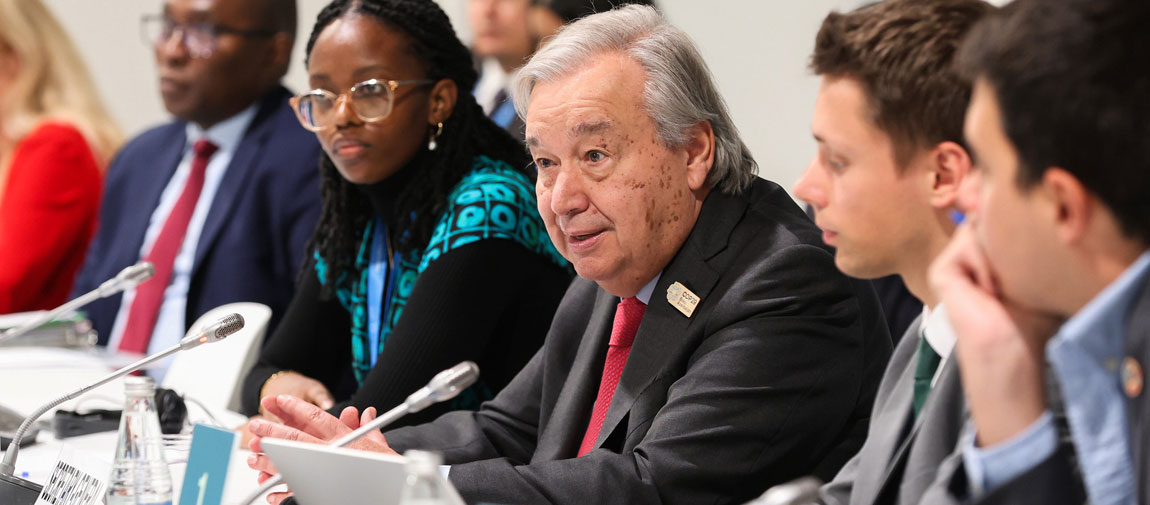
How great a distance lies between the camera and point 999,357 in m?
Result: 1.14

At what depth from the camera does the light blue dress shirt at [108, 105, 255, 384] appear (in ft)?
12.3

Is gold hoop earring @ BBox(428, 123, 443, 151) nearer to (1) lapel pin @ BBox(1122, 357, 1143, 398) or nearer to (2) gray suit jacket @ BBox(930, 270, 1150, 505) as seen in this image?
(2) gray suit jacket @ BBox(930, 270, 1150, 505)

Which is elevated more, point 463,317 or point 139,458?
point 139,458

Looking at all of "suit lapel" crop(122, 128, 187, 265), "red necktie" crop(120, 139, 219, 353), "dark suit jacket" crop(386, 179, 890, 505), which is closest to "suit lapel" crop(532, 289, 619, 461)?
"dark suit jacket" crop(386, 179, 890, 505)

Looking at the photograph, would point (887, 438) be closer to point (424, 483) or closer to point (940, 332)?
point (940, 332)

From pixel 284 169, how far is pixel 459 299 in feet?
5.03

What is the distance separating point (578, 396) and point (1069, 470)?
100 cm

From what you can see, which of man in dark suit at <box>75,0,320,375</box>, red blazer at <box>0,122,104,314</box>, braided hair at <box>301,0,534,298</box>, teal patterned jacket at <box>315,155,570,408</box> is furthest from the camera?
red blazer at <box>0,122,104,314</box>

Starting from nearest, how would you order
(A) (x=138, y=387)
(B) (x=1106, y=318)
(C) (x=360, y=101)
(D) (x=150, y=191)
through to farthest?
(B) (x=1106, y=318) → (A) (x=138, y=387) → (C) (x=360, y=101) → (D) (x=150, y=191)

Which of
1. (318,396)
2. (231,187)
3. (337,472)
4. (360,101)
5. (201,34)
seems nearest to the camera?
(337,472)

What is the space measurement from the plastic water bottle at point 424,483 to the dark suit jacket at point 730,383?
2.17ft

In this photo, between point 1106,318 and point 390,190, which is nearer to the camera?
point 1106,318

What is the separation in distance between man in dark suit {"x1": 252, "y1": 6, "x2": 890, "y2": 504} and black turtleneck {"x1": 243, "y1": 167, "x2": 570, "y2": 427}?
0.77ft

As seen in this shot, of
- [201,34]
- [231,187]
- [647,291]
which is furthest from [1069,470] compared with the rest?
[201,34]
